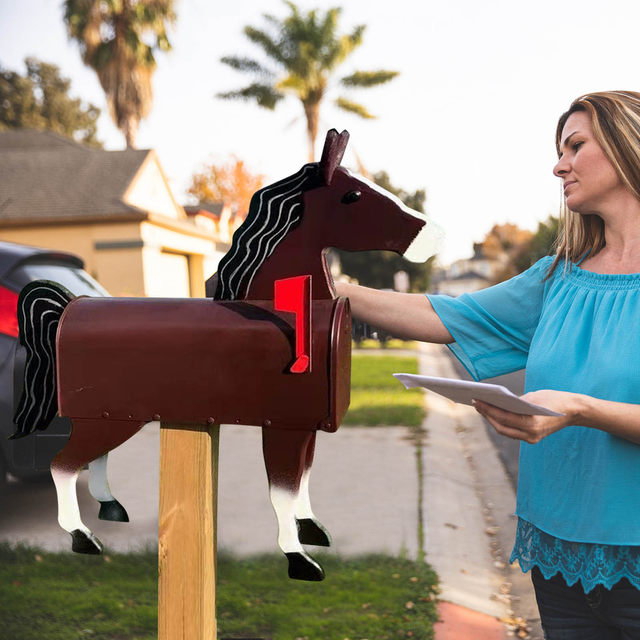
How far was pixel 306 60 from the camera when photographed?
20.8m

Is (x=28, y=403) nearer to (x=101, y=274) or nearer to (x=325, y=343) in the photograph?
(x=325, y=343)

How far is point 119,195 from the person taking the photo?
14.9 metres

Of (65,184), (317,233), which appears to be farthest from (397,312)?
(65,184)

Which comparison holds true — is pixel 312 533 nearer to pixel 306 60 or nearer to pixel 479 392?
pixel 479 392

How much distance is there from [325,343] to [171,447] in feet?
1.34

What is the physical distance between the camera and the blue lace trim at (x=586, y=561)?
55.7 inches

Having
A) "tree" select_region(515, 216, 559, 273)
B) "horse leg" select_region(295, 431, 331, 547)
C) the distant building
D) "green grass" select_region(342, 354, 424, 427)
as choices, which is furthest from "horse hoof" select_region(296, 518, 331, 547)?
the distant building

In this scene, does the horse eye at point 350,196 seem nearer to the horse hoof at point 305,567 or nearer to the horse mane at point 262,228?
the horse mane at point 262,228

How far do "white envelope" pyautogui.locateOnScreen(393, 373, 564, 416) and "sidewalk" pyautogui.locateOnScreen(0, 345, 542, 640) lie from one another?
2071 millimetres

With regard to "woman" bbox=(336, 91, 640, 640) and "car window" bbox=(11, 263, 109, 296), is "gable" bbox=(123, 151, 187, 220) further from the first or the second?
"woman" bbox=(336, 91, 640, 640)

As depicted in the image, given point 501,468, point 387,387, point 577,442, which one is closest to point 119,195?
point 387,387

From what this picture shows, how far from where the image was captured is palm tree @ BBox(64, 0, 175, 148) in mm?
20344

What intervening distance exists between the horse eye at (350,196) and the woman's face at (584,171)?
0.56 m

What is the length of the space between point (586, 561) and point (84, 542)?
3.51ft
